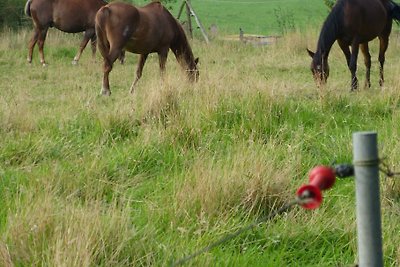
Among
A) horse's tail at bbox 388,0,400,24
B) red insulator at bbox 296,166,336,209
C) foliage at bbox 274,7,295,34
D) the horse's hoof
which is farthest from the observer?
foliage at bbox 274,7,295,34

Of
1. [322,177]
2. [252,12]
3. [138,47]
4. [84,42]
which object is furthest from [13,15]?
[252,12]

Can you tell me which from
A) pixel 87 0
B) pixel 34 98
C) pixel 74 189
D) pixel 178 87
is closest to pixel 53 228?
pixel 74 189

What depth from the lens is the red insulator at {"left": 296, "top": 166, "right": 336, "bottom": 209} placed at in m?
1.45

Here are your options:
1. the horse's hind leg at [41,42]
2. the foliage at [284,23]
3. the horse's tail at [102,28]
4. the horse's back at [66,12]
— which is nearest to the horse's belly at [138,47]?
the horse's tail at [102,28]

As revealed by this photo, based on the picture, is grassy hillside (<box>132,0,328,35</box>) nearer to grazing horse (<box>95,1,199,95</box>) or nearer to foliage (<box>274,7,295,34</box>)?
foliage (<box>274,7,295,34</box>)

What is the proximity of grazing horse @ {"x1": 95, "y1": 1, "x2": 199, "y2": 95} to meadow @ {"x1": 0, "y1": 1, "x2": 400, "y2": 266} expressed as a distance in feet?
7.02

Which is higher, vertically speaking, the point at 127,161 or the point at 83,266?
the point at 83,266

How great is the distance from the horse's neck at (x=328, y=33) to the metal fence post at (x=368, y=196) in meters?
8.12

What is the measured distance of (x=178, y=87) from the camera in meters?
6.61

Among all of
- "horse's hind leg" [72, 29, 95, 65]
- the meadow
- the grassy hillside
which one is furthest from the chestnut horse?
the grassy hillside

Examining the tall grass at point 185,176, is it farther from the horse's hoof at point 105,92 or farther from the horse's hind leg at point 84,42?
the horse's hind leg at point 84,42

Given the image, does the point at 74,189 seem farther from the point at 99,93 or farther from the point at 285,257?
the point at 99,93

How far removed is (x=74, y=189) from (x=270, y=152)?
141 centimetres

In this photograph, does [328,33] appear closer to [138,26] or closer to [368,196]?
[138,26]
